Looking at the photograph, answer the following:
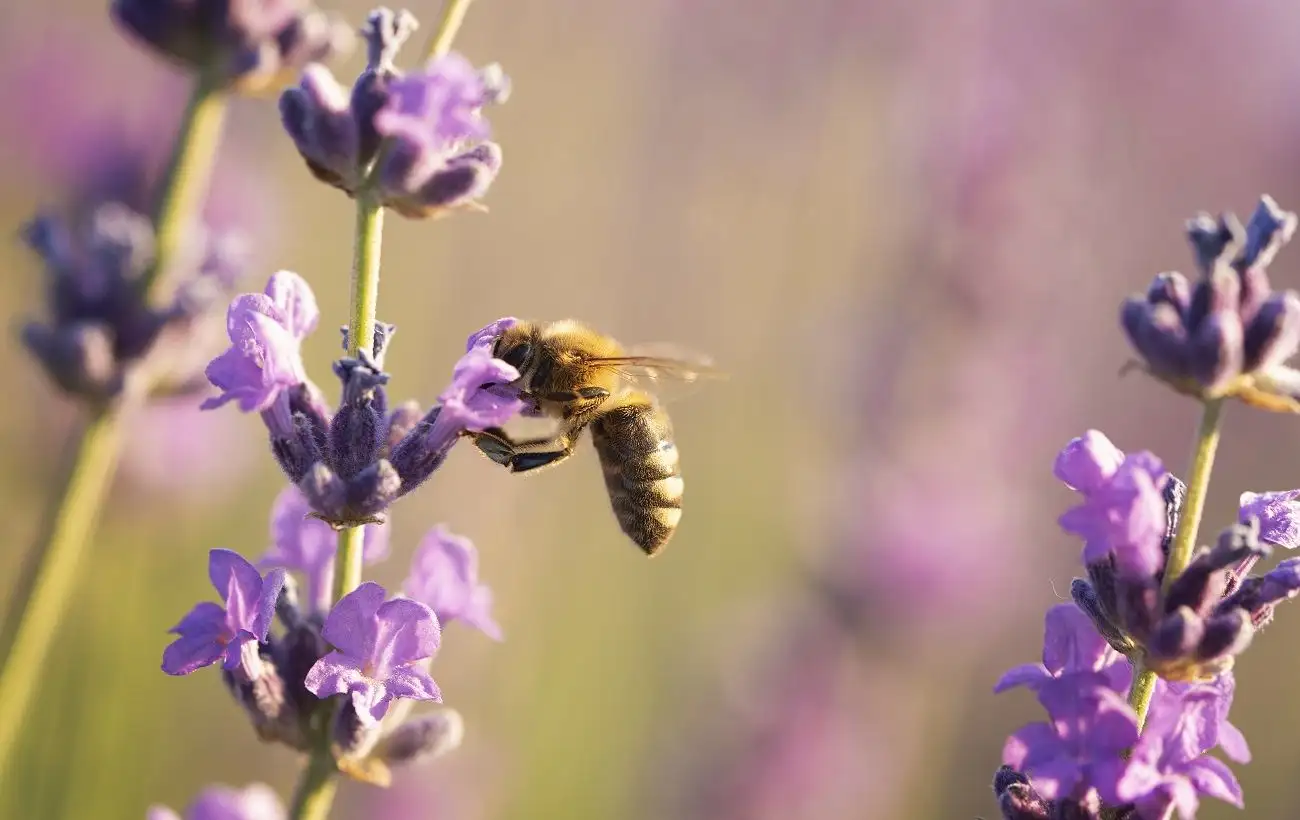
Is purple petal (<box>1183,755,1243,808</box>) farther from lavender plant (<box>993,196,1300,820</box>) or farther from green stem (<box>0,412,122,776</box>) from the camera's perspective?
green stem (<box>0,412,122,776</box>)

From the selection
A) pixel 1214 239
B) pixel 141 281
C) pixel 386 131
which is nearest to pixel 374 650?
pixel 386 131

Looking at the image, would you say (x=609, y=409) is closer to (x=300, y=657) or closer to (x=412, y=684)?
(x=300, y=657)

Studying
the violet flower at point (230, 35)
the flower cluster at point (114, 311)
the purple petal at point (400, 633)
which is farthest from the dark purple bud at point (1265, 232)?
the flower cluster at point (114, 311)

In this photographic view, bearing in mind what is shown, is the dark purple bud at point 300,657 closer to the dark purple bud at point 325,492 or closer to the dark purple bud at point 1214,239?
the dark purple bud at point 325,492

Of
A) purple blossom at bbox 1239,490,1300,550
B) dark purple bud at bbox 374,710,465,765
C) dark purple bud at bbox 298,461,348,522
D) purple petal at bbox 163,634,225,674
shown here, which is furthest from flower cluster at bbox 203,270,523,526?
purple blossom at bbox 1239,490,1300,550

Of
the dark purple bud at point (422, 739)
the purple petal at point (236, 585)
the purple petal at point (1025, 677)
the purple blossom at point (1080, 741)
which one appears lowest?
the dark purple bud at point (422, 739)

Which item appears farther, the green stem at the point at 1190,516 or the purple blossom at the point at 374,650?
the purple blossom at the point at 374,650

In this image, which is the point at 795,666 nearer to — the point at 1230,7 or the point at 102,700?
the point at 102,700

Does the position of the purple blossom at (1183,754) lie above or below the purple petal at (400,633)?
above
